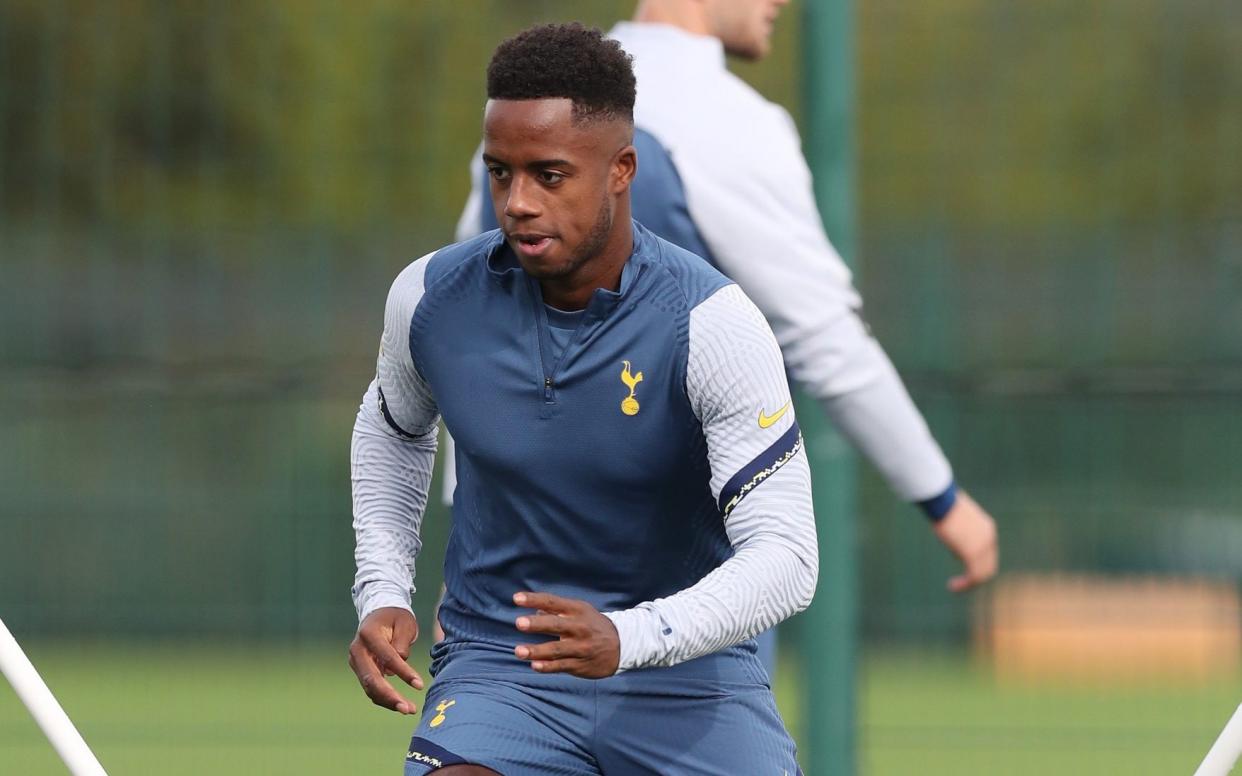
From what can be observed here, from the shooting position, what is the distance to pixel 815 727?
19.0 feet

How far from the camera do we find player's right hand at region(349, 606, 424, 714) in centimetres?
333

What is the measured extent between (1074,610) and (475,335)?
17.1 feet

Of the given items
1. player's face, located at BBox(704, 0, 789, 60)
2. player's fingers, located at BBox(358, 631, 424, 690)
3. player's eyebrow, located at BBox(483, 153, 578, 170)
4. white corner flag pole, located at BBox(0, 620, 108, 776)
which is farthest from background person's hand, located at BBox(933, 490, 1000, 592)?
white corner flag pole, located at BBox(0, 620, 108, 776)

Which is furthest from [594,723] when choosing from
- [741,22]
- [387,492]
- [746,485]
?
[741,22]

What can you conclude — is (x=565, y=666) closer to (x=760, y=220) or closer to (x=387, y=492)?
(x=387, y=492)

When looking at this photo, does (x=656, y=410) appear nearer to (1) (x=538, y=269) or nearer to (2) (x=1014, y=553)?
(1) (x=538, y=269)

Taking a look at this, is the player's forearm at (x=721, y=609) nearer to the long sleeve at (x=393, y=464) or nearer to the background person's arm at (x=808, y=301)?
the long sleeve at (x=393, y=464)

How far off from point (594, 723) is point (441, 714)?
0.75ft

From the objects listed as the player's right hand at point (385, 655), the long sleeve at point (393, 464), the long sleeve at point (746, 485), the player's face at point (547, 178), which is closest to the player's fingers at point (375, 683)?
the player's right hand at point (385, 655)

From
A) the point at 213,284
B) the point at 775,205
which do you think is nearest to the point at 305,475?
the point at 213,284

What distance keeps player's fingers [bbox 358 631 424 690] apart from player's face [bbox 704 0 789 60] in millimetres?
1725

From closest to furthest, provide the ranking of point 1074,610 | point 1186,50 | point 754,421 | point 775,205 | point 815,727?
point 754,421 → point 775,205 → point 815,727 → point 1186,50 → point 1074,610

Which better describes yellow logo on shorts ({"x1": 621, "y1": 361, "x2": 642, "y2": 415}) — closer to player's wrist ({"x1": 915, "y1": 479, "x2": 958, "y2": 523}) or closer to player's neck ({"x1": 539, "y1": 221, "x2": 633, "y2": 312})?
player's neck ({"x1": 539, "y1": 221, "x2": 633, "y2": 312})

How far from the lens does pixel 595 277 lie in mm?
3375
